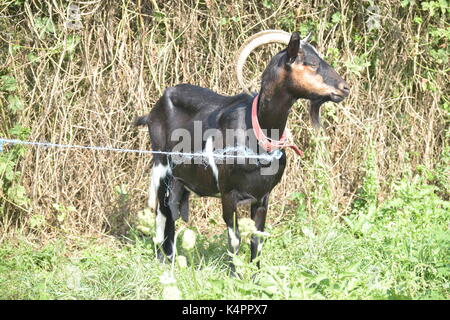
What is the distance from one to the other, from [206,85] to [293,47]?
2.17 metres

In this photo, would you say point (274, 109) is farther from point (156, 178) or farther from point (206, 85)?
point (206, 85)

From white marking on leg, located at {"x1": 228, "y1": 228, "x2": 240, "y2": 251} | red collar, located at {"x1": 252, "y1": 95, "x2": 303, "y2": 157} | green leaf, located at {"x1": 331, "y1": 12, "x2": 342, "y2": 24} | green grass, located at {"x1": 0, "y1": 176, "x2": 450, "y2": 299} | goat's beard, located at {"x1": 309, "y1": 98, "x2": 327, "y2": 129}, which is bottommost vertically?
green grass, located at {"x1": 0, "y1": 176, "x2": 450, "y2": 299}

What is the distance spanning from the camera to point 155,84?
5992mm

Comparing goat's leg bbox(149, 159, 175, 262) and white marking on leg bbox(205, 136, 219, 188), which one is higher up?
white marking on leg bbox(205, 136, 219, 188)

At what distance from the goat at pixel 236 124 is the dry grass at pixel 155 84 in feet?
2.93

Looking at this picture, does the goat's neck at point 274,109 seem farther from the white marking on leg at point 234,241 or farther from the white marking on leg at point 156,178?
the white marking on leg at point 156,178

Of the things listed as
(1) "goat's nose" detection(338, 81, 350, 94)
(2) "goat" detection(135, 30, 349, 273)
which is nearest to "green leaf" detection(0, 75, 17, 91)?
(2) "goat" detection(135, 30, 349, 273)

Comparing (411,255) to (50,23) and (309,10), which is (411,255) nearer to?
(309,10)

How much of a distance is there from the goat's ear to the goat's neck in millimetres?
221

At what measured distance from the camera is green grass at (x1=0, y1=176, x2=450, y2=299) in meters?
3.61

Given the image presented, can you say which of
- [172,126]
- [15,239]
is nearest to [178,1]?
[172,126]

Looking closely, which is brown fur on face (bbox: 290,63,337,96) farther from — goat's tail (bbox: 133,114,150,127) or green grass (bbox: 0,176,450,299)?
goat's tail (bbox: 133,114,150,127)

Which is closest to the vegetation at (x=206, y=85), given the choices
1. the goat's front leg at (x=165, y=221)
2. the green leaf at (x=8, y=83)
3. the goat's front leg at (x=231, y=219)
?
the green leaf at (x=8, y=83)

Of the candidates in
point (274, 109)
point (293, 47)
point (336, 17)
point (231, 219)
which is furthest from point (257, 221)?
point (336, 17)
